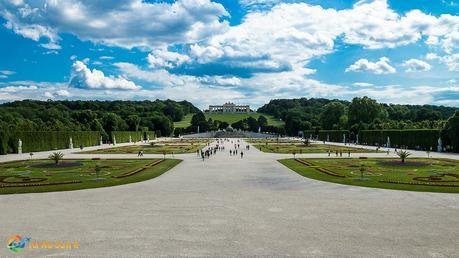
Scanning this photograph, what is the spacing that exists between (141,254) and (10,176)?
18414 millimetres

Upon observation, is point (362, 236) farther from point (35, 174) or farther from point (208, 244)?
point (35, 174)

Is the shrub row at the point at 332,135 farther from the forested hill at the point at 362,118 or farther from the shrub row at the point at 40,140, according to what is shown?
the shrub row at the point at 40,140

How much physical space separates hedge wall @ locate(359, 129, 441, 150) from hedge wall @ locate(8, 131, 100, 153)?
52.3m

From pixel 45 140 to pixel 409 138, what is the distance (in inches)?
2100

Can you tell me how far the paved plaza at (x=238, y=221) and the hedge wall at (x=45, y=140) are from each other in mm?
37307

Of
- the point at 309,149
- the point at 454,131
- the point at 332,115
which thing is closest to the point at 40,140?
the point at 309,149

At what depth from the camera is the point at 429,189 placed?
18188 millimetres

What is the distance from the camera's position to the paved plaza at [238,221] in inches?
365

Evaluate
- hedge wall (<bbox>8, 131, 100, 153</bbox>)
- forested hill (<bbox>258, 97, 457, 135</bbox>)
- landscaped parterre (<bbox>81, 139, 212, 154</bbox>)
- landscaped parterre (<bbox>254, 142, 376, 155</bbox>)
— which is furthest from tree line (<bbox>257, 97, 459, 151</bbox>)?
hedge wall (<bbox>8, 131, 100, 153</bbox>)

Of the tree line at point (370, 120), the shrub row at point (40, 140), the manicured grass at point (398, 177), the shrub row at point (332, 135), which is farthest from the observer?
the shrub row at point (332, 135)

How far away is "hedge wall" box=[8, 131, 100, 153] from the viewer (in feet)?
163

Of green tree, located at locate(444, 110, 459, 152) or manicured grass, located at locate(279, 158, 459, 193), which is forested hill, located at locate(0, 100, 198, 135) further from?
green tree, located at locate(444, 110, 459, 152)

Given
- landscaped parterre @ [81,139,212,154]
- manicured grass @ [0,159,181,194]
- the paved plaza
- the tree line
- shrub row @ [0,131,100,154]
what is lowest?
the paved plaza

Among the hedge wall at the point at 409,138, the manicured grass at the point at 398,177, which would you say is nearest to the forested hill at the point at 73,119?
the manicured grass at the point at 398,177
